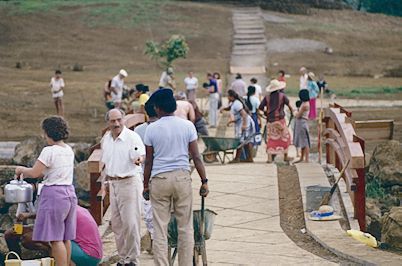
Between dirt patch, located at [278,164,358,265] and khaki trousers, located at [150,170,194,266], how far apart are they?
76.4 inches

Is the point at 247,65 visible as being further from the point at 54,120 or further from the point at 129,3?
the point at 54,120

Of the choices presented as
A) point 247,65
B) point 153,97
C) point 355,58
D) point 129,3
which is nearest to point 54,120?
point 153,97

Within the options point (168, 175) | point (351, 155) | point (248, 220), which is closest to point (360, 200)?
point (351, 155)

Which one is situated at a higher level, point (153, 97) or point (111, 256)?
point (153, 97)

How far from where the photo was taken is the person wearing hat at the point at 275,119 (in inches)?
773

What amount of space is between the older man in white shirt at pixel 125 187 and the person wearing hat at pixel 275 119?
826 cm

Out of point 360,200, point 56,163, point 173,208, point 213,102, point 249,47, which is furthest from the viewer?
point 249,47

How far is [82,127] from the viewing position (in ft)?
100

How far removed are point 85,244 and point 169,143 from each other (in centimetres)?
123

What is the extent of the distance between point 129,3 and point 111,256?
144 feet

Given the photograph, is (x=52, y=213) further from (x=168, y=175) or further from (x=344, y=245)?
(x=344, y=245)

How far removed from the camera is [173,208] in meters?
10.6

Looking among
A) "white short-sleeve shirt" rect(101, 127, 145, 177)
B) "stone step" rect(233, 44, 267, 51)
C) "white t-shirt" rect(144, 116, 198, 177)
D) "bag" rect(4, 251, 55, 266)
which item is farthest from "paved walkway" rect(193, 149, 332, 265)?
"stone step" rect(233, 44, 267, 51)

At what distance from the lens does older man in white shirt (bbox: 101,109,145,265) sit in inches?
452
